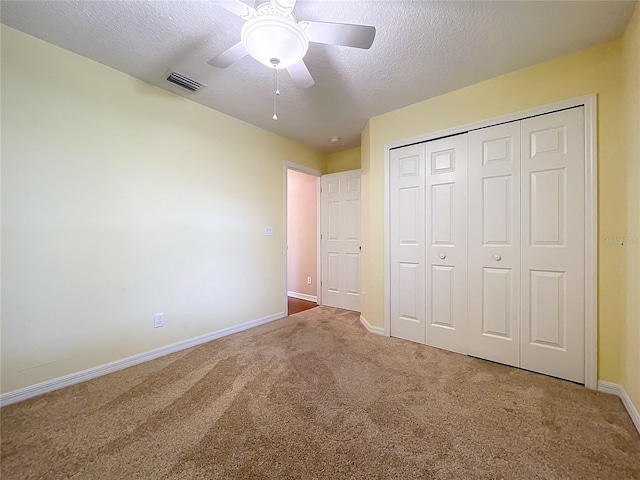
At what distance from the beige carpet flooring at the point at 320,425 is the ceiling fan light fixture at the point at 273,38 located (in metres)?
2.03

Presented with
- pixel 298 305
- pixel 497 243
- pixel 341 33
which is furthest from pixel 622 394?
pixel 298 305

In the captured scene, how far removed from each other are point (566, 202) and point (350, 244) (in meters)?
2.41

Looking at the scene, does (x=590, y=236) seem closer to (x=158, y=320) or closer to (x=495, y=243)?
(x=495, y=243)

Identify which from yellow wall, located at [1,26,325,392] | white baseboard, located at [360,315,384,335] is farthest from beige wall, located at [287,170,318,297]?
yellow wall, located at [1,26,325,392]

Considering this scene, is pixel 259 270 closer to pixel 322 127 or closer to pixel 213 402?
pixel 213 402

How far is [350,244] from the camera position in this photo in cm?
389

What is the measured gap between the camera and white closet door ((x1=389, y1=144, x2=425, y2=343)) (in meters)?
2.66

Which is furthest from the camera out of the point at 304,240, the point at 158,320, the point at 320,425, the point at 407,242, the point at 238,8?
the point at 304,240

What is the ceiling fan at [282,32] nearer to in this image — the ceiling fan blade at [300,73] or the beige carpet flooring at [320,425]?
the ceiling fan blade at [300,73]

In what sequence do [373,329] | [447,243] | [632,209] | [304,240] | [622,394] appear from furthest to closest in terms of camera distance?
[304,240] → [373,329] → [447,243] → [622,394] → [632,209]

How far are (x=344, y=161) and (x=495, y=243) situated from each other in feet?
8.24

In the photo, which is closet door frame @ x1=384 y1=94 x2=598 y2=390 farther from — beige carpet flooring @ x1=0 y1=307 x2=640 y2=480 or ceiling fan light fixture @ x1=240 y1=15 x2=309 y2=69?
ceiling fan light fixture @ x1=240 y1=15 x2=309 y2=69

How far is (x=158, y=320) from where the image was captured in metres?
2.37

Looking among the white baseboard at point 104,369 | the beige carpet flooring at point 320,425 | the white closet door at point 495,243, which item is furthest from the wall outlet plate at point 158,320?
the white closet door at point 495,243
